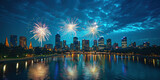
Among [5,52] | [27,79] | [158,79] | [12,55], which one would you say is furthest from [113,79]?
[12,55]

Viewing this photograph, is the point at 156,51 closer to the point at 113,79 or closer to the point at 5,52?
the point at 113,79

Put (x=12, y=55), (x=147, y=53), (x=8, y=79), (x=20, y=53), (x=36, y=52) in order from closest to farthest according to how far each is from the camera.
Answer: (x=8, y=79), (x=12, y=55), (x=20, y=53), (x=147, y=53), (x=36, y=52)

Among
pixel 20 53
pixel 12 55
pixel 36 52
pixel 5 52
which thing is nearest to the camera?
pixel 5 52

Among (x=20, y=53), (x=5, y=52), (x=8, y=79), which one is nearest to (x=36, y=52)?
(x=20, y=53)

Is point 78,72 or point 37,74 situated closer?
point 37,74

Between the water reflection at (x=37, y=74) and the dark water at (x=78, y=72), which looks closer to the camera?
the water reflection at (x=37, y=74)

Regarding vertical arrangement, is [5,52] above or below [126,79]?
above

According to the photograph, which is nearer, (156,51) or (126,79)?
(126,79)

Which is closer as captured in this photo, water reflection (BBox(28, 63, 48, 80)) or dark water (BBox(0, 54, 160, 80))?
water reflection (BBox(28, 63, 48, 80))

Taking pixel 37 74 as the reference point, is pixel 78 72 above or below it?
below
